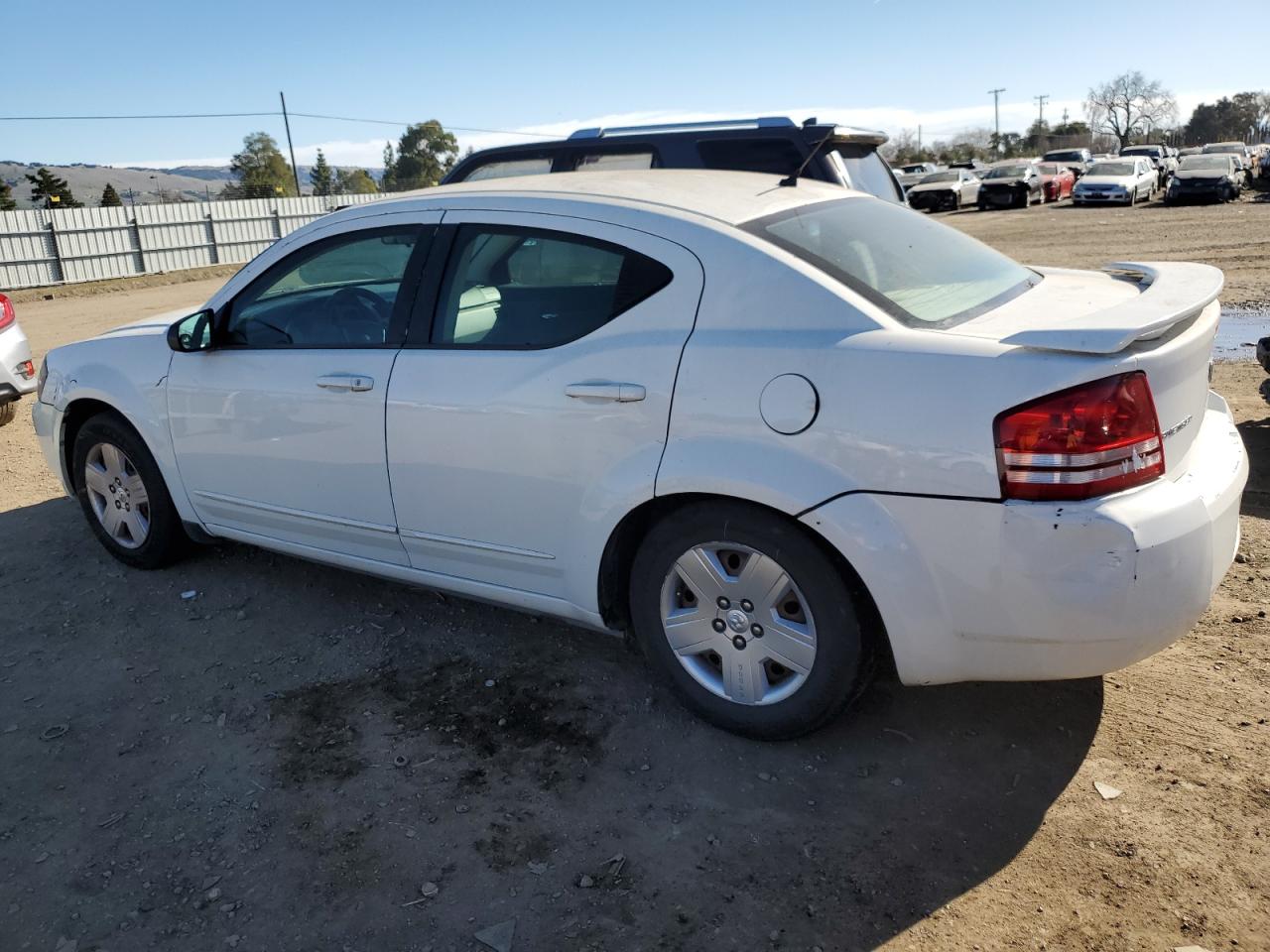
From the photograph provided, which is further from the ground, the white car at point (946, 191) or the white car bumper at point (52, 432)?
the white car at point (946, 191)

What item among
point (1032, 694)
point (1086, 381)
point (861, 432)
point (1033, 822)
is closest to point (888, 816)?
point (1033, 822)

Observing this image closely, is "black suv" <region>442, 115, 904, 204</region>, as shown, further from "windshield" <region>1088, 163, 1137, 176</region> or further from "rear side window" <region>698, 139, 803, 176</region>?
"windshield" <region>1088, 163, 1137, 176</region>

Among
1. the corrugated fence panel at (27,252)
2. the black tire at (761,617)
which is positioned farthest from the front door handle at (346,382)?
the corrugated fence panel at (27,252)

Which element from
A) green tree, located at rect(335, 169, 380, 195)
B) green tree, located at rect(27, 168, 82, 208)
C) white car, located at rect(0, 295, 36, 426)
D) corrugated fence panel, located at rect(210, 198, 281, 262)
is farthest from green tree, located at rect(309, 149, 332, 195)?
white car, located at rect(0, 295, 36, 426)

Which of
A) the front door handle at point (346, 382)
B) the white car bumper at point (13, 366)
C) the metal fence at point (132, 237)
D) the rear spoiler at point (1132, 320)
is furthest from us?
the metal fence at point (132, 237)

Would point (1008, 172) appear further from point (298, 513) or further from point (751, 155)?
point (298, 513)

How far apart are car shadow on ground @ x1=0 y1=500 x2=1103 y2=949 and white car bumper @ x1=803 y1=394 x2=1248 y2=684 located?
48cm

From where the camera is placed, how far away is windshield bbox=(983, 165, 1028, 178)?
34.7m

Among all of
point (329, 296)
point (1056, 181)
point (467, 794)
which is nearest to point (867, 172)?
point (329, 296)

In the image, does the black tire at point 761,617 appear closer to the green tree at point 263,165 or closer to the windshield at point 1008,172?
the windshield at point 1008,172

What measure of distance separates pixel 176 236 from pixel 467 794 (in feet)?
99.9

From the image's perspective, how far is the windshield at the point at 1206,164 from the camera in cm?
3083

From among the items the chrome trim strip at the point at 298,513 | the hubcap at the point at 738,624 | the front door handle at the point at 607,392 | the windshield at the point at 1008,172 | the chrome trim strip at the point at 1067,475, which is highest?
the windshield at the point at 1008,172

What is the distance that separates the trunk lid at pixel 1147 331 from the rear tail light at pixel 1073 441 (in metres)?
0.07
